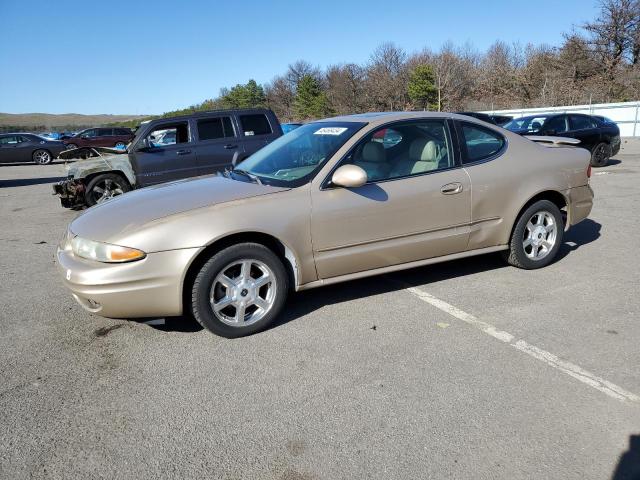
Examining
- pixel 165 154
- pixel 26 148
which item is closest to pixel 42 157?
pixel 26 148

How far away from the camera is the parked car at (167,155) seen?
9055 millimetres

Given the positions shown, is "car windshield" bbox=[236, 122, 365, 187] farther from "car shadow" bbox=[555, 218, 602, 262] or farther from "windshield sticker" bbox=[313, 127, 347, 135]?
"car shadow" bbox=[555, 218, 602, 262]

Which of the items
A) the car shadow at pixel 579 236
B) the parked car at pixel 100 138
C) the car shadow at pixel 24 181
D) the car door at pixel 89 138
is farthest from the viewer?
the car door at pixel 89 138

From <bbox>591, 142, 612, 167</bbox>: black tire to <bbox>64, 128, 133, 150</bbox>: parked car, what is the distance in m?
22.3

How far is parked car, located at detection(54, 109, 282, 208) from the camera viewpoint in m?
9.05

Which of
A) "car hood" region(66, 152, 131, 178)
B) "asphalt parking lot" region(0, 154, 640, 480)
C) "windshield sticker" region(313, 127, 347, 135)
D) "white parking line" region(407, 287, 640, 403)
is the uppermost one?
"windshield sticker" region(313, 127, 347, 135)

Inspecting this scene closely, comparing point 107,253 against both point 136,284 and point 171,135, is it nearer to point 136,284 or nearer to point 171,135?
point 136,284

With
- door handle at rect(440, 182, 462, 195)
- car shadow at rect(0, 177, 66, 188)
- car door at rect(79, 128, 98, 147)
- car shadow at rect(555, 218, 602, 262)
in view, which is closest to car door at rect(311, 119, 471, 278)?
door handle at rect(440, 182, 462, 195)

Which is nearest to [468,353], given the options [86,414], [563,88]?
[86,414]

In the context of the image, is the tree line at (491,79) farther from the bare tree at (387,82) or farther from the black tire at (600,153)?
the black tire at (600,153)

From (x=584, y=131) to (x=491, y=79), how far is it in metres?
46.6

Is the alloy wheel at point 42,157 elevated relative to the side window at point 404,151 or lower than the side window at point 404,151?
lower

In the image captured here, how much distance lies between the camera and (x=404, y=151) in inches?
173

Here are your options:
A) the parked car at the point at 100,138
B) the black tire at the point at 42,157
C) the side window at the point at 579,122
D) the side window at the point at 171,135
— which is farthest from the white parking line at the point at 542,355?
the parked car at the point at 100,138
